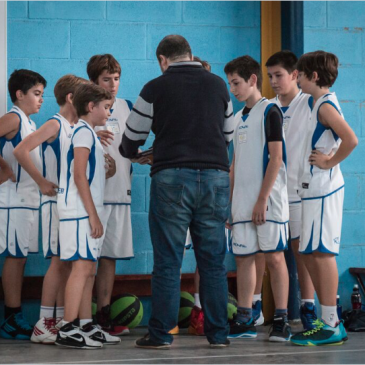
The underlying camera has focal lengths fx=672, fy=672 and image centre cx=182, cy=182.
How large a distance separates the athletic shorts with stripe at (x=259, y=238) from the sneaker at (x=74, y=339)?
91 cm

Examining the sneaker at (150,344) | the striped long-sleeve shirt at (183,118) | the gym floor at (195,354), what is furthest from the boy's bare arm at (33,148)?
the sneaker at (150,344)

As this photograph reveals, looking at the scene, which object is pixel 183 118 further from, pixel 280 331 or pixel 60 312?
pixel 60 312

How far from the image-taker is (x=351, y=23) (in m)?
4.57

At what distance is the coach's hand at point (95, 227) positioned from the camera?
3389 millimetres

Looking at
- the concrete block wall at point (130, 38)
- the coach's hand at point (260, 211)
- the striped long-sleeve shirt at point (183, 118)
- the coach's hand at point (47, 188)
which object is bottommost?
the coach's hand at point (260, 211)

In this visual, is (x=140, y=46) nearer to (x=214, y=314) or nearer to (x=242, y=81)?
(x=242, y=81)

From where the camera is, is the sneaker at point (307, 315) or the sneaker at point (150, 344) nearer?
the sneaker at point (150, 344)

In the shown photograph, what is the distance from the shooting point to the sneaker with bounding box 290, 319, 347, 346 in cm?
333

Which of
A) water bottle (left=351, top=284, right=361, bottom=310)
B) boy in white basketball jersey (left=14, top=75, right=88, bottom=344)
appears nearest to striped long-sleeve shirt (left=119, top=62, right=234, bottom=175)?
boy in white basketball jersey (left=14, top=75, right=88, bottom=344)

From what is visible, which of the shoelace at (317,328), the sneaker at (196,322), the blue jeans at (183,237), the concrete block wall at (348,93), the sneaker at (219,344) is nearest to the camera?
the blue jeans at (183,237)

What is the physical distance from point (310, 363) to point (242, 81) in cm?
159

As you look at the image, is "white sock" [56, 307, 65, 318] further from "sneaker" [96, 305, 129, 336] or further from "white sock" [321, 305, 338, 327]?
"white sock" [321, 305, 338, 327]

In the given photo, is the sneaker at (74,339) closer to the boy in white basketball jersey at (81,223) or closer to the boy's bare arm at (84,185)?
the boy in white basketball jersey at (81,223)

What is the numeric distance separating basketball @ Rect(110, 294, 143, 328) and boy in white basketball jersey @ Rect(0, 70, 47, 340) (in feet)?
1.66
